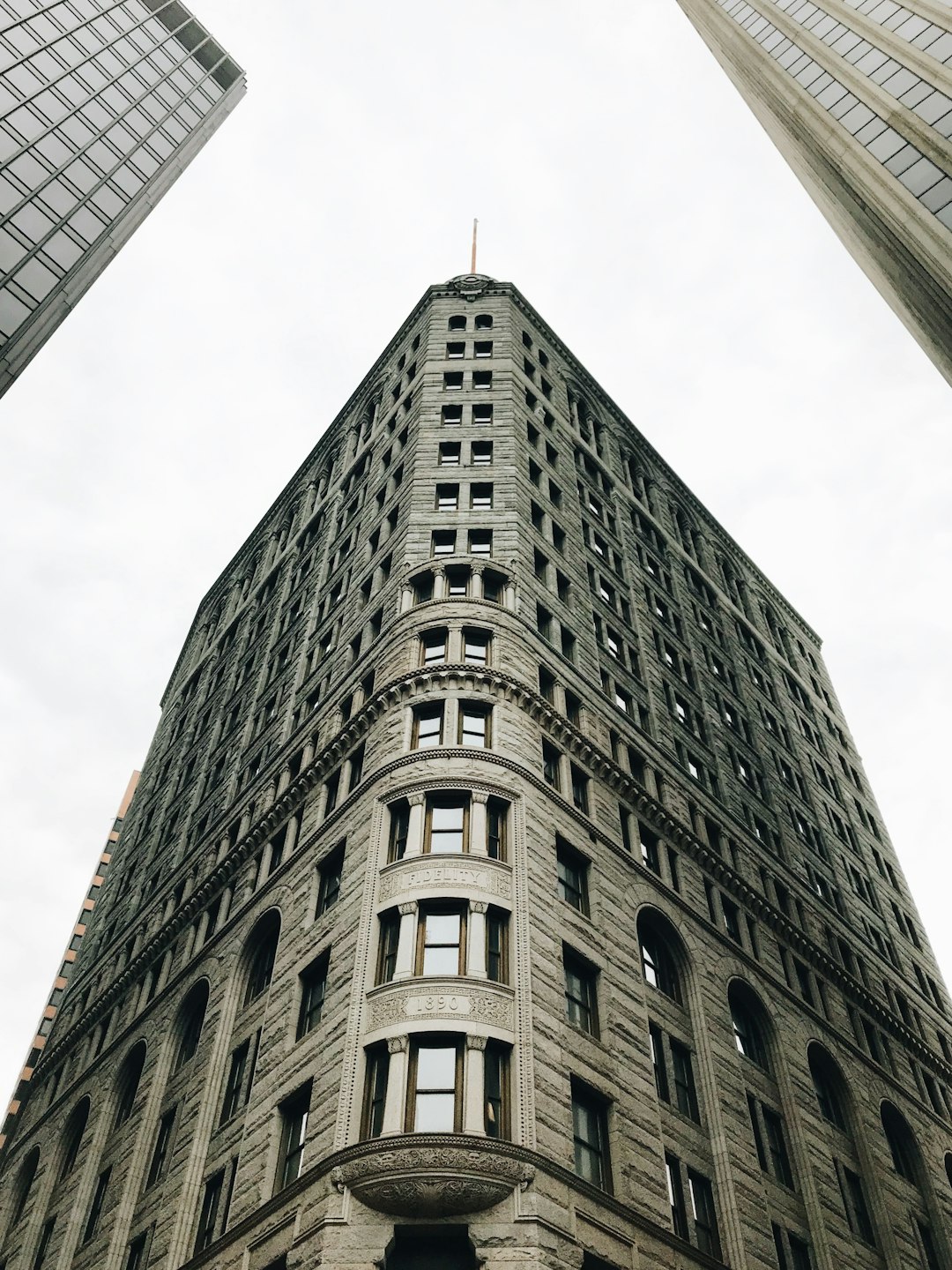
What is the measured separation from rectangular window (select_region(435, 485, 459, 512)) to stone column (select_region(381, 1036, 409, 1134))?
26.3 m

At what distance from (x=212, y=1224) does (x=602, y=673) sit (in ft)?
82.5

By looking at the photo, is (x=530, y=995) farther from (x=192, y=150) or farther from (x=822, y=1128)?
(x=192, y=150)

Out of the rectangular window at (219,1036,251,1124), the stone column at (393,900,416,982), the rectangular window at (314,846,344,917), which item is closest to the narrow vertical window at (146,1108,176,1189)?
the rectangular window at (219,1036,251,1124)

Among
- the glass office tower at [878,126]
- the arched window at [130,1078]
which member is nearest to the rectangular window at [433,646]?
the arched window at [130,1078]

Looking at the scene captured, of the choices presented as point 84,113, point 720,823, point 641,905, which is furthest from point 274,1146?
point 84,113

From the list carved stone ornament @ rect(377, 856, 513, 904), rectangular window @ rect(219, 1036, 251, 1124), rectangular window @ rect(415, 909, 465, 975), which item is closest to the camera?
rectangular window @ rect(415, 909, 465, 975)

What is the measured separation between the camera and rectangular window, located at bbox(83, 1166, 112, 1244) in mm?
40969

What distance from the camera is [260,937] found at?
42125 millimetres

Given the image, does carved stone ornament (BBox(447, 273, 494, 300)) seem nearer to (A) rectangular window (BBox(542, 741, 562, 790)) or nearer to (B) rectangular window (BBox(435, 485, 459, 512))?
(B) rectangular window (BBox(435, 485, 459, 512))

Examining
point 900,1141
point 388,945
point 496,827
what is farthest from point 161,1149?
point 900,1141

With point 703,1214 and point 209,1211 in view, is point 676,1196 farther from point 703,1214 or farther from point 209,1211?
point 209,1211

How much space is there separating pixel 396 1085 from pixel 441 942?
14.9 ft

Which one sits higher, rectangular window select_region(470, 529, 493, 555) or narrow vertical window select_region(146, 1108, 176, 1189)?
rectangular window select_region(470, 529, 493, 555)

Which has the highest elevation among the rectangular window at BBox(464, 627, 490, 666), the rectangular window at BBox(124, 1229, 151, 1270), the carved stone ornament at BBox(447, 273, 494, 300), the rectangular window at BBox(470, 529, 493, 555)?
the carved stone ornament at BBox(447, 273, 494, 300)
